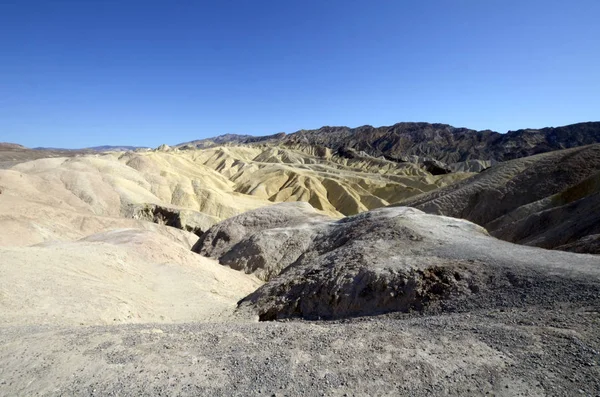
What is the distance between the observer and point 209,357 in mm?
6344

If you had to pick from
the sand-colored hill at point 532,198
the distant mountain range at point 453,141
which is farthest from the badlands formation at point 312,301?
Answer: the distant mountain range at point 453,141

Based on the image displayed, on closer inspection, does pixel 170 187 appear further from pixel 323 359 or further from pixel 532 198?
pixel 323 359

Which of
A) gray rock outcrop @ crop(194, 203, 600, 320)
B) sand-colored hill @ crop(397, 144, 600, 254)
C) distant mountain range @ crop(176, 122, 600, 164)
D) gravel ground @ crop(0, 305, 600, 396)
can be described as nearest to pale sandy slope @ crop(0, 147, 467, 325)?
gray rock outcrop @ crop(194, 203, 600, 320)

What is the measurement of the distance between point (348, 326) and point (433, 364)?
212cm

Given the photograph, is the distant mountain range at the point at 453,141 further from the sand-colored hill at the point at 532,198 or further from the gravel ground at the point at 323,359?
the gravel ground at the point at 323,359

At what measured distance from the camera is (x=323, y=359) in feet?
20.5

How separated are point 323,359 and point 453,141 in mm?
141099

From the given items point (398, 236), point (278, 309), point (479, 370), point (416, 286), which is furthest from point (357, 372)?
point (398, 236)

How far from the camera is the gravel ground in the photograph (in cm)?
548

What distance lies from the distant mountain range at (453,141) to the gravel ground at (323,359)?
10462 centimetres

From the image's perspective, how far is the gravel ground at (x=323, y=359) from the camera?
548cm

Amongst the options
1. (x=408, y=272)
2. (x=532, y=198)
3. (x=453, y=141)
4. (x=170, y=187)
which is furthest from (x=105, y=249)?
(x=453, y=141)

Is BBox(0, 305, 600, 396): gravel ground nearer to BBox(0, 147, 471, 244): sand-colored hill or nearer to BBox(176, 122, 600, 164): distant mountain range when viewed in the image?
BBox(0, 147, 471, 244): sand-colored hill

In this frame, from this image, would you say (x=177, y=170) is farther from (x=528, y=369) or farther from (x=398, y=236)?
(x=528, y=369)
